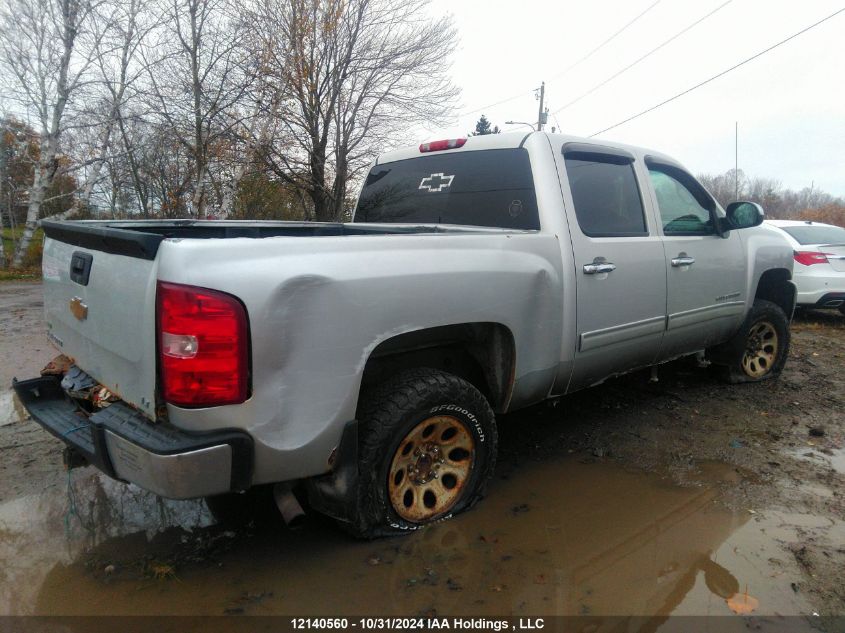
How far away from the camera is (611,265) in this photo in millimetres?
3229

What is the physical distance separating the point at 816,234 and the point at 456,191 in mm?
7501

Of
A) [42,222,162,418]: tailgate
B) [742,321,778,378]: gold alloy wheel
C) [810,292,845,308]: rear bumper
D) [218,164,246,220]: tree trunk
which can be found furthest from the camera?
[218,164,246,220]: tree trunk

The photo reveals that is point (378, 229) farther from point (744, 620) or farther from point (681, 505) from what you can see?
point (744, 620)

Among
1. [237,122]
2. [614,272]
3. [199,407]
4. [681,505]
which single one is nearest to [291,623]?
[199,407]

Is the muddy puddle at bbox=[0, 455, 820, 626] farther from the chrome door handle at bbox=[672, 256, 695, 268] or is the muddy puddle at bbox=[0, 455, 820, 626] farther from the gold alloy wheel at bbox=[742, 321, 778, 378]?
the gold alloy wheel at bbox=[742, 321, 778, 378]

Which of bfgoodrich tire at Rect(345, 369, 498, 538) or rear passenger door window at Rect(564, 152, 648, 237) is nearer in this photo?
bfgoodrich tire at Rect(345, 369, 498, 538)

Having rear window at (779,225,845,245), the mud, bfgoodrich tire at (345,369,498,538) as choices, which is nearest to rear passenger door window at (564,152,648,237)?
bfgoodrich tire at (345,369,498,538)

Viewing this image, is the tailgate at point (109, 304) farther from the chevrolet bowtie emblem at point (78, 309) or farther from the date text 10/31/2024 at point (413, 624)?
the date text 10/31/2024 at point (413, 624)

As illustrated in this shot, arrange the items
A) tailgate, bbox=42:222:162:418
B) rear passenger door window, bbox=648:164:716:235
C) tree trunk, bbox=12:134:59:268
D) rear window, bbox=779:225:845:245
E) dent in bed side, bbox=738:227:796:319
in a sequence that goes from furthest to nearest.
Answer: tree trunk, bbox=12:134:59:268 → rear window, bbox=779:225:845:245 → dent in bed side, bbox=738:227:796:319 → rear passenger door window, bbox=648:164:716:235 → tailgate, bbox=42:222:162:418

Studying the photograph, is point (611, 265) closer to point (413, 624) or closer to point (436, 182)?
point (436, 182)

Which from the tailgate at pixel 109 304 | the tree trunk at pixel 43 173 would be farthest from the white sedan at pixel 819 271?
the tree trunk at pixel 43 173

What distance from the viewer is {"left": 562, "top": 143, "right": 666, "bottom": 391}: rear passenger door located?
315 centimetres

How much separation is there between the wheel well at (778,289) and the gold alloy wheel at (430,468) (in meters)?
3.59

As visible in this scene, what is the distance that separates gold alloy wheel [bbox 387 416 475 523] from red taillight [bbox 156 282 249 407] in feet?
2.74
